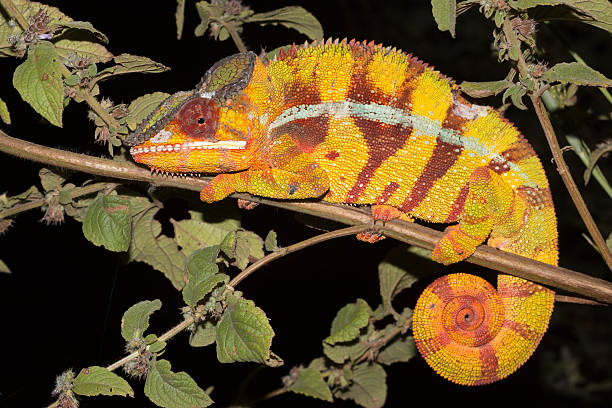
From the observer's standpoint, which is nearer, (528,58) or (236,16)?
(528,58)

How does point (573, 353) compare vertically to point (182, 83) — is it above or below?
below

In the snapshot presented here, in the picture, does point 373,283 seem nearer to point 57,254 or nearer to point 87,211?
point 57,254

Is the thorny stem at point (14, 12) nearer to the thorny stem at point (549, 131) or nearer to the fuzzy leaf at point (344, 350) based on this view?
the thorny stem at point (549, 131)

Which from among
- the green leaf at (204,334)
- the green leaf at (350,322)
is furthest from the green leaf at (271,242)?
the green leaf at (350,322)

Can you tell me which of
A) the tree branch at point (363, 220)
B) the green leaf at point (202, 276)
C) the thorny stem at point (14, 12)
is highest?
the thorny stem at point (14, 12)

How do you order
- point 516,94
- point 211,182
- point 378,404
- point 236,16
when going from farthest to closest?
point 378,404 → point 236,16 → point 211,182 → point 516,94

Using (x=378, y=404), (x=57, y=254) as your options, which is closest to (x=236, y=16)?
(x=378, y=404)

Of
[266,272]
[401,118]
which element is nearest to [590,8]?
[401,118]
